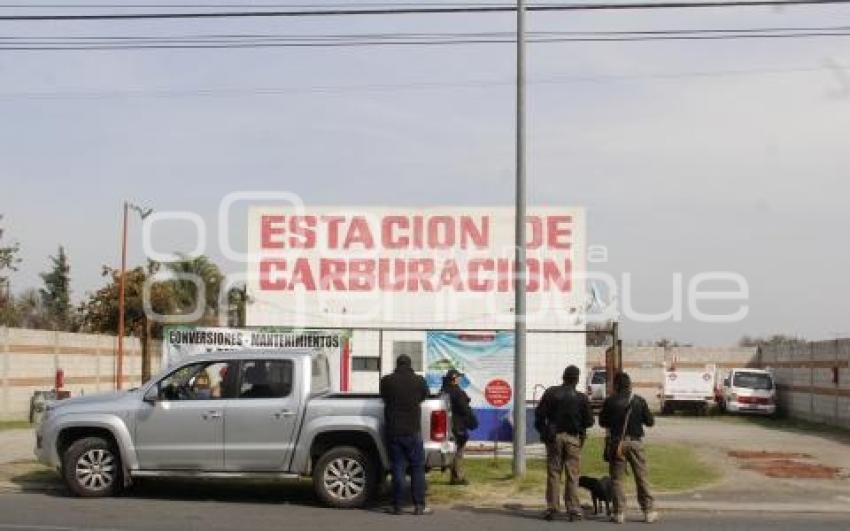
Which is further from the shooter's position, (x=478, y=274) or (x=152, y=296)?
(x=152, y=296)

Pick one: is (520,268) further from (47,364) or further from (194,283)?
(194,283)

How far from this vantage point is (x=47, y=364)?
112 ft

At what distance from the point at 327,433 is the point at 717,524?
475 cm

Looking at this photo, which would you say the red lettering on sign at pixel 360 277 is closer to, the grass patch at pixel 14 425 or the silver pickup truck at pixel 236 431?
the grass patch at pixel 14 425

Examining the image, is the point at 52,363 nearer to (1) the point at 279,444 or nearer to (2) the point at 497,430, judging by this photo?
(2) the point at 497,430

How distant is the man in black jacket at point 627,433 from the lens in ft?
40.6

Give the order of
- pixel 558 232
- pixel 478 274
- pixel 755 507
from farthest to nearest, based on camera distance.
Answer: pixel 478 274
pixel 558 232
pixel 755 507

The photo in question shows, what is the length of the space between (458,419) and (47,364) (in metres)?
23.0

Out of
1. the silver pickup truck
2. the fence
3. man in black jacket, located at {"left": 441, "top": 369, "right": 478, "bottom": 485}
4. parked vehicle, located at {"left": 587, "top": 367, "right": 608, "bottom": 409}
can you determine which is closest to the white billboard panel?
the fence

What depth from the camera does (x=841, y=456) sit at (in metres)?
21.1

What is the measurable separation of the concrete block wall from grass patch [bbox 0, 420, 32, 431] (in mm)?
837

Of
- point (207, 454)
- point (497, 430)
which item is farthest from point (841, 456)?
point (207, 454)

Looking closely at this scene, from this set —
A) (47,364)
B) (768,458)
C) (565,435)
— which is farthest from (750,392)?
(565,435)

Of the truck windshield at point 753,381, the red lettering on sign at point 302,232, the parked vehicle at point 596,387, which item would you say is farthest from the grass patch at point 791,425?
the red lettering on sign at point 302,232
